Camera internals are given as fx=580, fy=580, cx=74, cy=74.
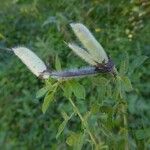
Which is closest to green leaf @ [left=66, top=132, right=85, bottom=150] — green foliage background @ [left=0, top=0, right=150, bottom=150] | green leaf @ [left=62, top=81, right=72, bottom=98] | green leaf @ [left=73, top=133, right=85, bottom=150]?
green leaf @ [left=73, top=133, right=85, bottom=150]

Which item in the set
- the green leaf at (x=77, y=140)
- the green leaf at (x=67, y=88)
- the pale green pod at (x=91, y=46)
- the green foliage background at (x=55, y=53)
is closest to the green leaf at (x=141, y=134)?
the green leaf at (x=77, y=140)

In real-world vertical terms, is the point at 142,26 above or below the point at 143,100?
above

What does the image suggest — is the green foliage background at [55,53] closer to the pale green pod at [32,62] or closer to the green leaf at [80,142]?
the green leaf at [80,142]

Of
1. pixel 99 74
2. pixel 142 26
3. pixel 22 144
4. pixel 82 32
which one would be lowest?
pixel 22 144

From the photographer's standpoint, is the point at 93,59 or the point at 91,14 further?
the point at 91,14

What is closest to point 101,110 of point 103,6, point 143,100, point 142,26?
point 143,100

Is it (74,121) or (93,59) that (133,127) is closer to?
(93,59)

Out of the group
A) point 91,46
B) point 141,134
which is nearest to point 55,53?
point 141,134
